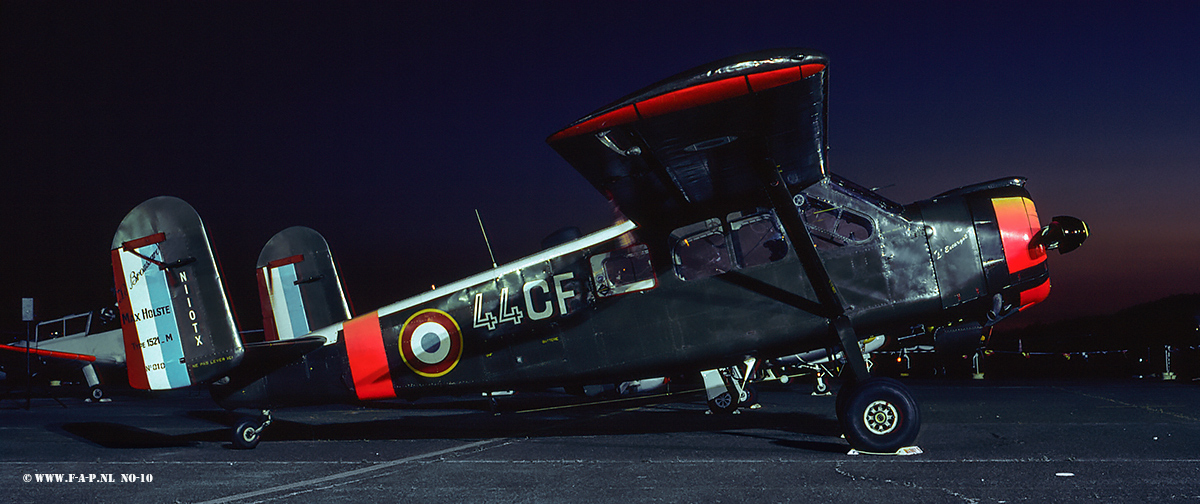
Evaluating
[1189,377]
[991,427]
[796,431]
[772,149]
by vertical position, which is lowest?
[1189,377]

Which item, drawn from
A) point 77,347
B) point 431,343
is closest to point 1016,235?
point 431,343

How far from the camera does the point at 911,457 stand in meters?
5.61

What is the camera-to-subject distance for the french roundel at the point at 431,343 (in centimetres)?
720

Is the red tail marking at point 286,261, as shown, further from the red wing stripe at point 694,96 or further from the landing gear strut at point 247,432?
the red wing stripe at point 694,96

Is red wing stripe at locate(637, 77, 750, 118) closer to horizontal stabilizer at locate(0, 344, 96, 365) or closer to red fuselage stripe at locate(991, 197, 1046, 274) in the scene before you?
red fuselage stripe at locate(991, 197, 1046, 274)

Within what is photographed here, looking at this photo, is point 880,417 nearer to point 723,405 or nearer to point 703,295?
point 703,295

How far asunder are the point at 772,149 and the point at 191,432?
950cm

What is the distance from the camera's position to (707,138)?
511 cm

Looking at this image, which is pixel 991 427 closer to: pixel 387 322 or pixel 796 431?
pixel 796 431

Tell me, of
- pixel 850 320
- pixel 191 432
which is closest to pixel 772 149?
pixel 850 320

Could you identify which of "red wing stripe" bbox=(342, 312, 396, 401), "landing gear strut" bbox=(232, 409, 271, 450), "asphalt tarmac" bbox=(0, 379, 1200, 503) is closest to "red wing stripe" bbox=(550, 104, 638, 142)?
"asphalt tarmac" bbox=(0, 379, 1200, 503)

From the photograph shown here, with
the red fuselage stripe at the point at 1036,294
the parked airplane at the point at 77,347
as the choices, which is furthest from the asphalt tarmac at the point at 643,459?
the parked airplane at the point at 77,347

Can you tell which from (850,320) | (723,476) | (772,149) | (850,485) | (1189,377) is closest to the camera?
(850,485)

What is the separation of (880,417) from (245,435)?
6.92 m
